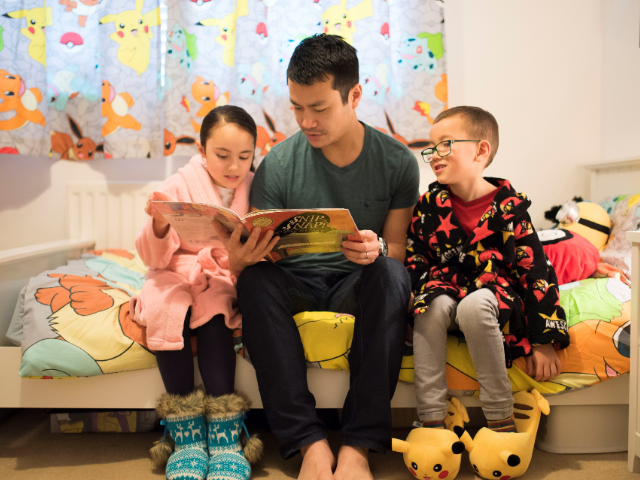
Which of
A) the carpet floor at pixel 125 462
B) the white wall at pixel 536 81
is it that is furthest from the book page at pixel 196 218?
the white wall at pixel 536 81

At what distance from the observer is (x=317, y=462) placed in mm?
903

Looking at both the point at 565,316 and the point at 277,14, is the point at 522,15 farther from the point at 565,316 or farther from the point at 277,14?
the point at 565,316

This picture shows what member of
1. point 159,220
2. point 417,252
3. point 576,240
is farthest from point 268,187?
point 576,240

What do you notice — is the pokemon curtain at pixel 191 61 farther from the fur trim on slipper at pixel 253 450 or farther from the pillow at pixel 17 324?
the fur trim on slipper at pixel 253 450

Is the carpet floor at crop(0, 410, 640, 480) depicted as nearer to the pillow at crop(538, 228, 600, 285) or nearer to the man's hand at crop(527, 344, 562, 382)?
the man's hand at crop(527, 344, 562, 382)

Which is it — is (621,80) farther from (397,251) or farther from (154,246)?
(154,246)

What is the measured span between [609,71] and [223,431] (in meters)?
1.86

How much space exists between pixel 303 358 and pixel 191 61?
122 centimetres

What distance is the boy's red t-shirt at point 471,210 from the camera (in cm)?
112

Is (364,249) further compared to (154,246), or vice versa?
(154,246)

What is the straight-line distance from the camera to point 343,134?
3.86 ft

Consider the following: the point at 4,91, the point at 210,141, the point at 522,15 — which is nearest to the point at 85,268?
the point at 210,141

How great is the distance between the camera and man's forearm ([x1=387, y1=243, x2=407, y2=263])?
3.97ft

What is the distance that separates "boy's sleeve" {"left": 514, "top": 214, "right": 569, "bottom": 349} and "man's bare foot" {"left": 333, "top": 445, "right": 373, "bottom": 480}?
1.40ft
